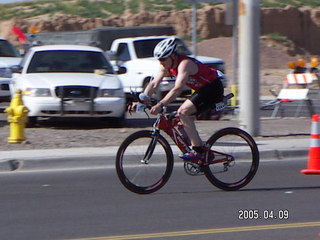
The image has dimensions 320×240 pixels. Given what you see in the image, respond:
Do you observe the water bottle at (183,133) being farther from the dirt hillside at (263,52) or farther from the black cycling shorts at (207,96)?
the dirt hillside at (263,52)

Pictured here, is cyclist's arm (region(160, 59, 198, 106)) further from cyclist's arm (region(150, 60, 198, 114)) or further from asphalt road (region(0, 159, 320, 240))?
asphalt road (region(0, 159, 320, 240))

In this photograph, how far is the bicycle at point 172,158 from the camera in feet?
29.3

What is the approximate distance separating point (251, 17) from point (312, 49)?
142 ft

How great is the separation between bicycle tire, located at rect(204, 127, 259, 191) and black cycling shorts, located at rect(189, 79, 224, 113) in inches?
14.3

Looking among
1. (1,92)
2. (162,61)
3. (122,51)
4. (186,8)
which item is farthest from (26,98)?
(186,8)

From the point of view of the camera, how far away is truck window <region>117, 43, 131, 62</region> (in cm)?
2186

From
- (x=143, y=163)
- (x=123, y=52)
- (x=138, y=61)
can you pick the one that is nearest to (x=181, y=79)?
(x=143, y=163)

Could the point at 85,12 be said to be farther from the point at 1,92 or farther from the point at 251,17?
the point at 251,17

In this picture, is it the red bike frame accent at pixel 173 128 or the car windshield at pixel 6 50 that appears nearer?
the red bike frame accent at pixel 173 128

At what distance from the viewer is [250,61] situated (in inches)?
529

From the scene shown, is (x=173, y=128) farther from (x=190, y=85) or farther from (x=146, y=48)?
(x=146, y=48)

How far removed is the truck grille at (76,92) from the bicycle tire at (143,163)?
5530mm

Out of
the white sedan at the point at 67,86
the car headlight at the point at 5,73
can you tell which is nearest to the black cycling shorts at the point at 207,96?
the white sedan at the point at 67,86

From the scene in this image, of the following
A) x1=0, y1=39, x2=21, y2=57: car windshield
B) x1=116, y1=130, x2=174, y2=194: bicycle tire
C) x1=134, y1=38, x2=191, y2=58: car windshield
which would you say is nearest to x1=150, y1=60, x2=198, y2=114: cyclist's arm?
x1=116, y1=130, x2=174, y2=194: bicycle tire
